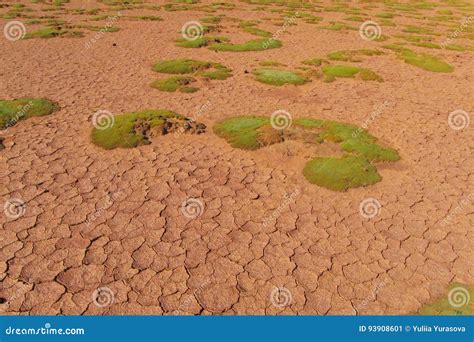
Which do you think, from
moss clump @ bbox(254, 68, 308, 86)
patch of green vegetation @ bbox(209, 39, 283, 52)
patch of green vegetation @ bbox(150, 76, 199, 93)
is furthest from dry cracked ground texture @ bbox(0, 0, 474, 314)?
patch of green vegetation @ bbox(209, 39, 283, 52)

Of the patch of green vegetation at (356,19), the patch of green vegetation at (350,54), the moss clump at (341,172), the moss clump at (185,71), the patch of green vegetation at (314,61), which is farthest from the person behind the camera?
the patch of green vegetation at (356,19)

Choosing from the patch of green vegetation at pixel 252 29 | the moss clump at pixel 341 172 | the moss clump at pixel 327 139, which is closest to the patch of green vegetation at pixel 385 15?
the patch of green vegetation at pixel 252 29

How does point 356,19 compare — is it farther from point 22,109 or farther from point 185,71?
point 22,109

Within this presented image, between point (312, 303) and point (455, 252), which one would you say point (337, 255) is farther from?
point (455, 252)

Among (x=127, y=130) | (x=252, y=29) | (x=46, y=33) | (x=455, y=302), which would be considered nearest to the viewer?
(x=455, y=302)

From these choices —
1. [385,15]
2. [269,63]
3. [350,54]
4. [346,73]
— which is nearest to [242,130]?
[346,73]

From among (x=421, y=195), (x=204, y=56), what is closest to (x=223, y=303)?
(x=421, y=195)

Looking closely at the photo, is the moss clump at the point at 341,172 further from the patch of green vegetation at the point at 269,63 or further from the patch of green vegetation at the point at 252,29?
the patch of green vegetation at the point at 252,29
